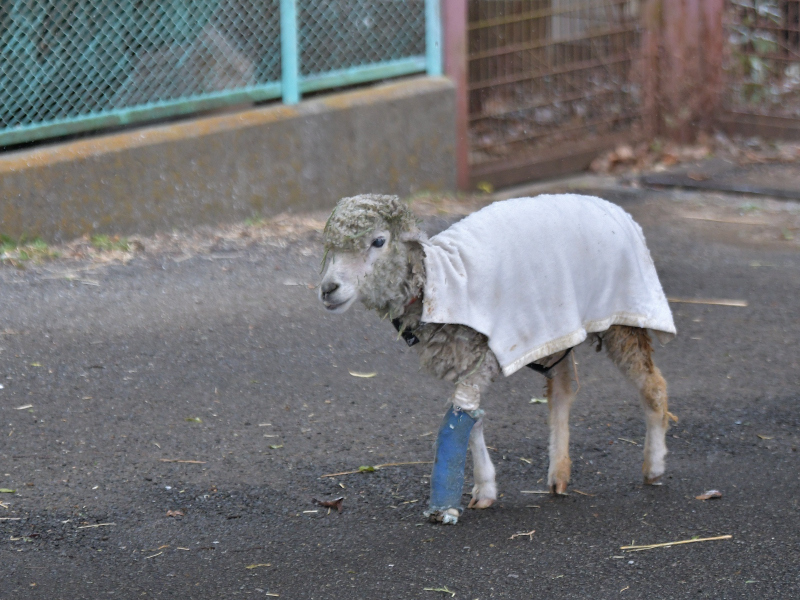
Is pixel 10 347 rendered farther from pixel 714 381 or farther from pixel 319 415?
pixel 714 381

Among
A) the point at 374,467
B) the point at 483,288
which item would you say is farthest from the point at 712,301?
the point at 483,288

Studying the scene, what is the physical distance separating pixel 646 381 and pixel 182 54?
453 centimetres

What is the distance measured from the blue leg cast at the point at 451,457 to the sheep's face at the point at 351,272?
1.65 ft

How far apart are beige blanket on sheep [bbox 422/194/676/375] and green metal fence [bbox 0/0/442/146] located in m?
4.10

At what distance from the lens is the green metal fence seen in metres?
6.58

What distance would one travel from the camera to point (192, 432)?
14.1ft

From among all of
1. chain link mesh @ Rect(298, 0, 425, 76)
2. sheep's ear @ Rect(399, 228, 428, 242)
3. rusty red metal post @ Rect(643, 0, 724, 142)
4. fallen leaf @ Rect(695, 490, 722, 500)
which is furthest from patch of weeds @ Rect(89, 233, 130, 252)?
rusty red metal post @ Rect(643, 0, 724, 142)

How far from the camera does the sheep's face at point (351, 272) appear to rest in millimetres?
3199

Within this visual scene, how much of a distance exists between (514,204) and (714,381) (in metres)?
1.85

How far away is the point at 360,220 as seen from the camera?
3178mm

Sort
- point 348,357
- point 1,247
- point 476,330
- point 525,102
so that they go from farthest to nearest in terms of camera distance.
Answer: point 525,102, point 1,247, point 348,357, point 476,330

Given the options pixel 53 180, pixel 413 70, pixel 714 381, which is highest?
pixel 413 70

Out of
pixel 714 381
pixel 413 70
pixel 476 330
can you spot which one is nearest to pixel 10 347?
pixel 476 330

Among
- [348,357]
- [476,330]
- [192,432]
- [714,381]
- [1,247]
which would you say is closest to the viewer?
[476,330]
